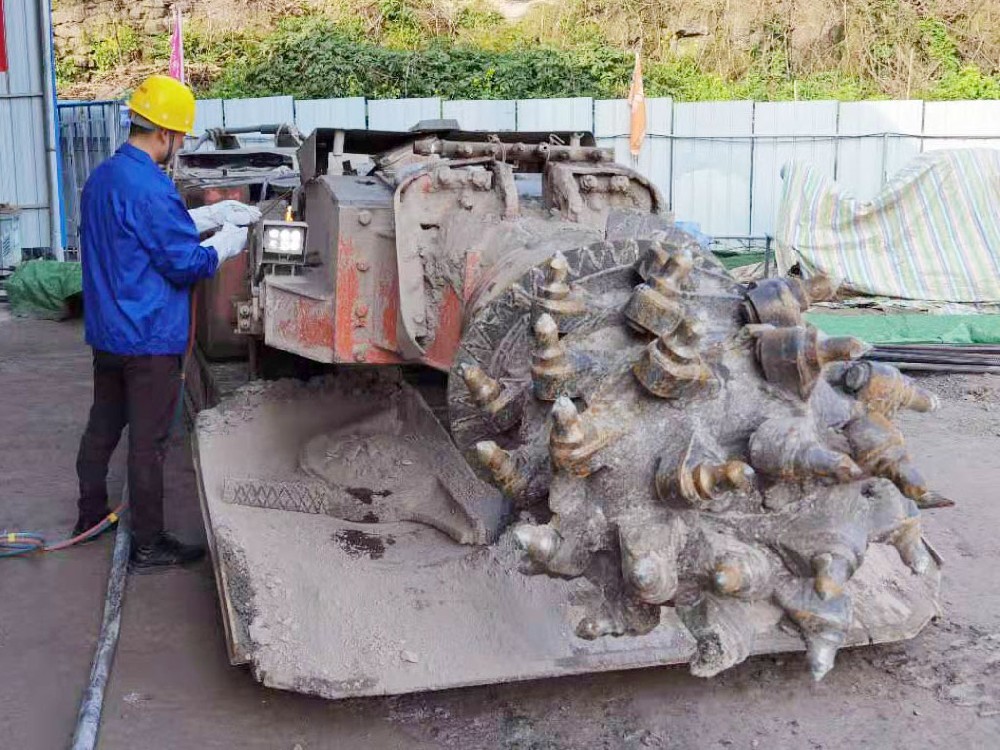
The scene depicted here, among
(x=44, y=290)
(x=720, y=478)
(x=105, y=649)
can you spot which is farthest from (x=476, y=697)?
(x=44, y=290)

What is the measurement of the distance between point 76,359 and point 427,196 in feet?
19.4

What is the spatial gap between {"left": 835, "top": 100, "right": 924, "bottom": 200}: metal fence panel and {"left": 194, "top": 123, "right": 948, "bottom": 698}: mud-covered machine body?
1217 centimetres

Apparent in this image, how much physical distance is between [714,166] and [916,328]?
291 inches

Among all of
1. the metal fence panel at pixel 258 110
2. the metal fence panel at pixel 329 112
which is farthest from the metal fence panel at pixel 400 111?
the metal fence panel at pixel 258 110

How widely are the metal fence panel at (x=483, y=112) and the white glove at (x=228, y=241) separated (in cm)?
1227

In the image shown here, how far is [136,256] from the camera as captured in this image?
447 centimetres

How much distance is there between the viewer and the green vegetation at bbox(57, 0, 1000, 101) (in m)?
20.8

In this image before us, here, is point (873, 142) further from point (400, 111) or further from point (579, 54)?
point (579, 54)

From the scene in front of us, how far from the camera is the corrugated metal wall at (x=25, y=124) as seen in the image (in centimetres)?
1354

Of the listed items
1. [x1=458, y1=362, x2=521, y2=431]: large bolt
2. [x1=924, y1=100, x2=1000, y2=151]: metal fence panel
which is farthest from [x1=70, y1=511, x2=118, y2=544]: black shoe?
[x1=924, y1=100, x2=1000, y2=151]: metal fence panel

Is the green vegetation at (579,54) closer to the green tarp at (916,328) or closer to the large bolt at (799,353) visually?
the green tarp at (916,328)

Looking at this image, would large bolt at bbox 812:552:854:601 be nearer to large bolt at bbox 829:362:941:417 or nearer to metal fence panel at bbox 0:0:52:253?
large bolt at bbox 829:362:941:417

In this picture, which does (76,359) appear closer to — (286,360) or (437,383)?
(286,360)

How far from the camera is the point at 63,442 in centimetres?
659
